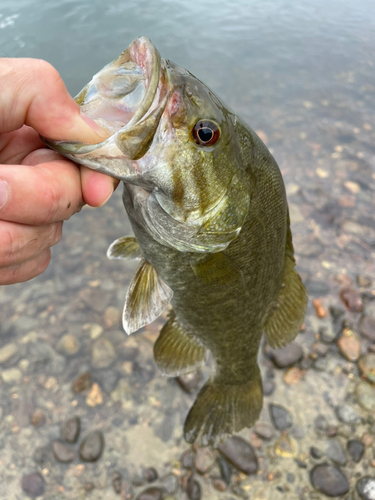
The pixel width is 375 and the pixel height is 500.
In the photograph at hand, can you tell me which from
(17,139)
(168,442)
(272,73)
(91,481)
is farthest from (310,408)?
(272,73)

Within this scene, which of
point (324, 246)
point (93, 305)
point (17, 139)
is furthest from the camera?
point (324, 246)

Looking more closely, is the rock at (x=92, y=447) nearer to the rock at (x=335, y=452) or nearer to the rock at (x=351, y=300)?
the rock at (x=335, y=452)

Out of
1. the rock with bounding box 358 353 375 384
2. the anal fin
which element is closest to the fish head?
the anal fin

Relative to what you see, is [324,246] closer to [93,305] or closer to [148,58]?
[93,305]

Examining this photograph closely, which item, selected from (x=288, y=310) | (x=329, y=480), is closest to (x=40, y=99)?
(x=288, y=310)

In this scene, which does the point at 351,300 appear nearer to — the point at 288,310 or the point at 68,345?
the point at 288,310

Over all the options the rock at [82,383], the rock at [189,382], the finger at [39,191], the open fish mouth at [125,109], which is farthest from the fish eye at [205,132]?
the rock at [82,383]
